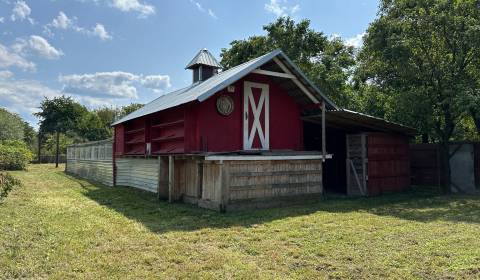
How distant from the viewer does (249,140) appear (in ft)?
39.6

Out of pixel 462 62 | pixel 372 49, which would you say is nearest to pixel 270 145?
pixel 372 49

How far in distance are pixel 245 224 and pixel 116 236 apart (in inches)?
103

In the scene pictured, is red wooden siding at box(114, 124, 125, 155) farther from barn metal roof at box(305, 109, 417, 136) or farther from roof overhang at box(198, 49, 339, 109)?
barn metal roof at box(305, 109, 417, 136)

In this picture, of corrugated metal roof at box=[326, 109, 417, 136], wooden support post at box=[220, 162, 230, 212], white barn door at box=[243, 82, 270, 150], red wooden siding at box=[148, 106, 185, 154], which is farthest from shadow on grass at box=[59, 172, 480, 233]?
white barn door at box=[243, 82, 270, 150]

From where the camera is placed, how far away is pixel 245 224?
799cm

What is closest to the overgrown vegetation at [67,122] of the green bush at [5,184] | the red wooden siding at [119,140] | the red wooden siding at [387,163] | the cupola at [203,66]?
the red wooden siding at [119,140]

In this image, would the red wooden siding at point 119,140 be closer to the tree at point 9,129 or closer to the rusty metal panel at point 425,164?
the rusty metal panel at point 425,164

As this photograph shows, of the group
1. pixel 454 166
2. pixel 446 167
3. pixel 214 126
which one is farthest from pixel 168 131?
pixel 454 166

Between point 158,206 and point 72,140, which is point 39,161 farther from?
point 158,206

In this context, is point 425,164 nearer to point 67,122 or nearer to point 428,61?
point 428,61

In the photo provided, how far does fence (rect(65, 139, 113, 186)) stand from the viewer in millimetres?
18781

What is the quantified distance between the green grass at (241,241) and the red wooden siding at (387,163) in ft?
8.72

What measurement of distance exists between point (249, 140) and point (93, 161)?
42.1ft

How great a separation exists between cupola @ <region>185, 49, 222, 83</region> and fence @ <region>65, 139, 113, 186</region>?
5892 mm
